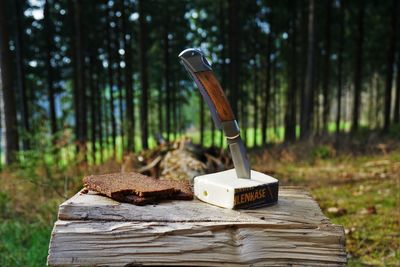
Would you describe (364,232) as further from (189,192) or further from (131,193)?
(131,193)

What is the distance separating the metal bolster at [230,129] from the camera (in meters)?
1.91

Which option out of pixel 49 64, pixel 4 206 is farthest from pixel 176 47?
pixel 4 206

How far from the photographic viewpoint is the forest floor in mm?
3520

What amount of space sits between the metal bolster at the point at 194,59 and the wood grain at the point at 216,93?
1.1 inches

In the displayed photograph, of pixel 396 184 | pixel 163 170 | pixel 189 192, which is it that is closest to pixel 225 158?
pixel 163 170

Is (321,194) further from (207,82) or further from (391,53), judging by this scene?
(391,53)

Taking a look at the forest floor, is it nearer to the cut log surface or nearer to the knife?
the cut log surface

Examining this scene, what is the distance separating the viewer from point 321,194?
5.56 metres

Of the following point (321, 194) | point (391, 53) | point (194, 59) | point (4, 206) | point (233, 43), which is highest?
point (233, 43)

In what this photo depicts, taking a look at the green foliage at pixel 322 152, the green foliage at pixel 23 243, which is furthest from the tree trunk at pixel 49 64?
the green foliage at pixel 23 243

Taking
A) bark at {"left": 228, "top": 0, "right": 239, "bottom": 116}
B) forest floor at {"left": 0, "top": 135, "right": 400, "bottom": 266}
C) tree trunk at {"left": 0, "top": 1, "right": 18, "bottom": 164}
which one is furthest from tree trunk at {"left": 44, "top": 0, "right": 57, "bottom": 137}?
forest floor at {"left": 0, "top": 135, "right": 400, "bottom": 266}

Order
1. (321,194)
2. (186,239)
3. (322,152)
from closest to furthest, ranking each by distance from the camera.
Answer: (186,239)
(321,194)
(322,152)

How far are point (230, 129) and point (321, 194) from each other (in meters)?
4.09

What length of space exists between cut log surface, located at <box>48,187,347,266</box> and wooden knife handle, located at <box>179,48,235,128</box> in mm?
505
